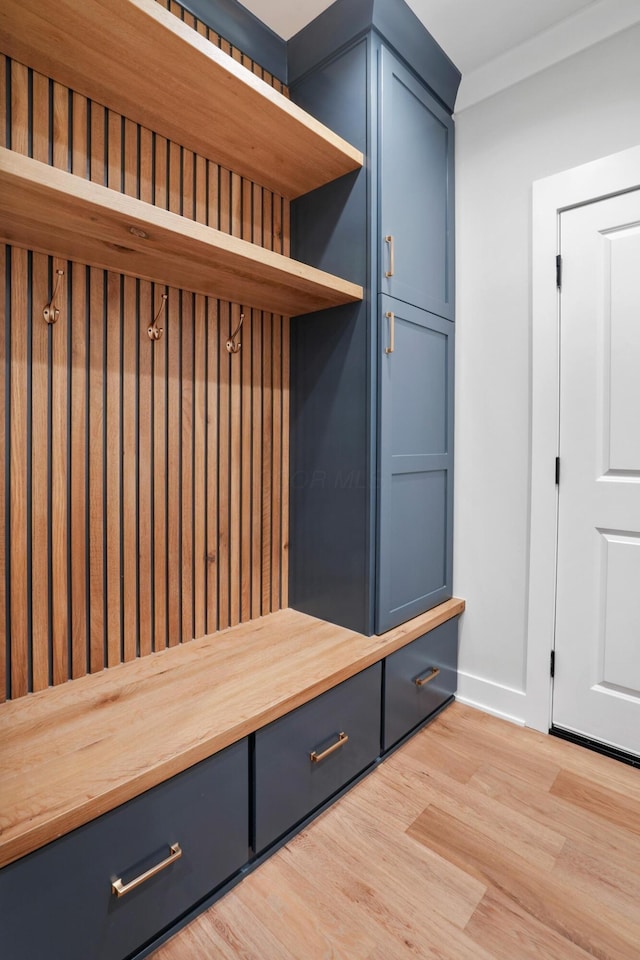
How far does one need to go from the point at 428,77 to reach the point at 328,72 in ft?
Answer: 1.37

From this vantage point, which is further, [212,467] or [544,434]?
[544,434]

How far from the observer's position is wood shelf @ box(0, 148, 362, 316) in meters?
1.08

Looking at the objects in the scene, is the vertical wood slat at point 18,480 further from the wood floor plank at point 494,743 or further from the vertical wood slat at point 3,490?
the wood floor plank at point 494,743

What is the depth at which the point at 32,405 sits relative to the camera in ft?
4.53

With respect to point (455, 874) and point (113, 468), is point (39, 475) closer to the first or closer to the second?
point (113, 468)

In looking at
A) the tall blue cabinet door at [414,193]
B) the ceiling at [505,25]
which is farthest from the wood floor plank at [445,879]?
the ceiling at [505,25]

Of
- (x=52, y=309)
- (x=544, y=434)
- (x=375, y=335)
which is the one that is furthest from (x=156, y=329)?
(x=544, y=434)

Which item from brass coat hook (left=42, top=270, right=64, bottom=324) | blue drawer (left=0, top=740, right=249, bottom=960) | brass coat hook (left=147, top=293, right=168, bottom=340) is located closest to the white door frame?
blue drawer (left=0, top=740, right=249, bottom=960)

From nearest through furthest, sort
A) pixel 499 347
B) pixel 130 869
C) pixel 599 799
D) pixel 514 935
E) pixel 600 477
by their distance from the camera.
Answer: pixel 130 869
pixel 514 935
pixel 599 799
pixel 600 477
pixel 499 347

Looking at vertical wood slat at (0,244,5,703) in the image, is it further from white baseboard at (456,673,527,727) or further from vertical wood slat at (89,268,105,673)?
white baseboard at (456,673,527,727)

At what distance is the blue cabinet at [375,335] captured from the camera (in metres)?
1.78

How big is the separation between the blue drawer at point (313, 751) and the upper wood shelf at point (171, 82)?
1.81 metres

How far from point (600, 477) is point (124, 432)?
5.62ft

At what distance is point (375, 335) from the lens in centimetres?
179
